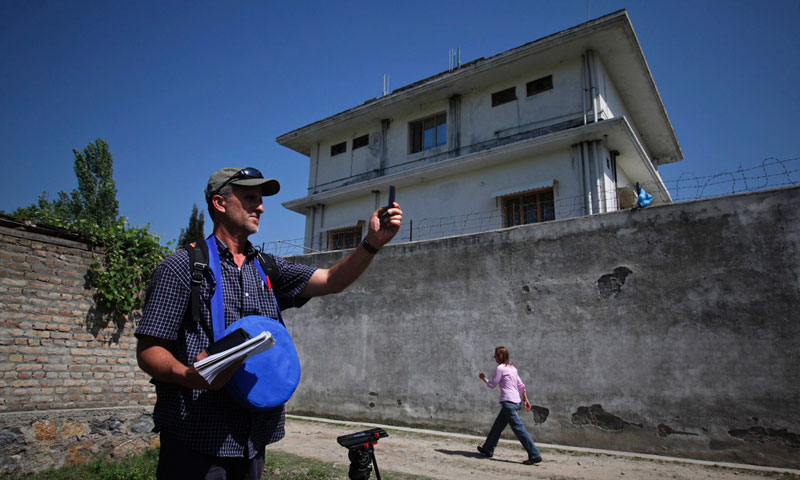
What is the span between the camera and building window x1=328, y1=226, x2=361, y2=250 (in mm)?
18000

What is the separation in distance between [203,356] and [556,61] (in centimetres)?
1504

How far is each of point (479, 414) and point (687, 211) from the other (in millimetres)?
5527

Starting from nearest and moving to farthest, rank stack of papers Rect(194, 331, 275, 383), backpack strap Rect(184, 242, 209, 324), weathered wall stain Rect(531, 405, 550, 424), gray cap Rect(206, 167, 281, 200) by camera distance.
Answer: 1. stack of papers Rect(194, 331, 275, 383)
2. backpack strap Rect(184, 242, 209, 324)
3. gray cap Rect(206, 167, 281, 200)
4. weathered wall stain Rect(531, 405, 550, 424)

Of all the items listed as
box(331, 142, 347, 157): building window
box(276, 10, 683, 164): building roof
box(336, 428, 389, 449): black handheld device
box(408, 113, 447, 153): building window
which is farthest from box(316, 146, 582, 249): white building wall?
box(336, 428, 389, 449): black handheld device

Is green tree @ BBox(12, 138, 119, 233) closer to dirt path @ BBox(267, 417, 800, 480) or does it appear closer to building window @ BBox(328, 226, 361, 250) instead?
building window @ BBox(328, 226, 361, 250)

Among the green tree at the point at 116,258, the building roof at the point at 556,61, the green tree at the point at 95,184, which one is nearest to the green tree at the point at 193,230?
the green tree at the point at 95,184

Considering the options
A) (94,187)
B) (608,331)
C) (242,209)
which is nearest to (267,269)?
(242,209)

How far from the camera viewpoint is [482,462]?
23.3 ft

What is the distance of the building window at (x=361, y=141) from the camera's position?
1867cm

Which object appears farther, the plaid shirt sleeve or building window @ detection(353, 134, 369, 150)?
building window @ detection(353, 134, 369, 150)

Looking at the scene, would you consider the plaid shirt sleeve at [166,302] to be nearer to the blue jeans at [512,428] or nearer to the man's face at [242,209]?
the man's face at [242,209]

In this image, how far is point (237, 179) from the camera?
2285mm

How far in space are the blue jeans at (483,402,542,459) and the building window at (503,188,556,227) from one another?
7526 millimetres

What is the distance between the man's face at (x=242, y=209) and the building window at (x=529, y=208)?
12379 millimetres
